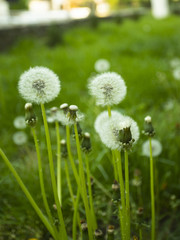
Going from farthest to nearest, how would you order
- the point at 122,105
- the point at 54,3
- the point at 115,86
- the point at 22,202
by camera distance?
the point at 54,3
the point at 122,105
the point at 22,202
the point at 115,86

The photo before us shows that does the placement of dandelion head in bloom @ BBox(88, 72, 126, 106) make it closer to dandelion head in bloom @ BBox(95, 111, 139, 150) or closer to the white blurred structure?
dandelion head in bloom @ BBox(95, 111, 139, 150)

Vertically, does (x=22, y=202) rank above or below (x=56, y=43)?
below

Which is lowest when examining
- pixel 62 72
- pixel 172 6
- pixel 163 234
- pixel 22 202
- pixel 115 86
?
pixel 163 234

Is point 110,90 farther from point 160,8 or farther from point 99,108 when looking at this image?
point 160,8

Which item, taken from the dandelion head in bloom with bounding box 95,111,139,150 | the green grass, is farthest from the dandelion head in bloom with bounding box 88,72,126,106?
the green grass

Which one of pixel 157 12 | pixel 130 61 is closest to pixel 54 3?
pixel 157 12

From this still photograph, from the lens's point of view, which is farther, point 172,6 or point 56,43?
point 172,6

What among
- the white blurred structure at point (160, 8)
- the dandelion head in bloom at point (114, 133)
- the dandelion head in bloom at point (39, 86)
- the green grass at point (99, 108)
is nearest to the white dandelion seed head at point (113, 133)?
the dandelion head in bloom at point (114, 133)

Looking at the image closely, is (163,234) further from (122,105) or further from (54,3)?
(54,3)

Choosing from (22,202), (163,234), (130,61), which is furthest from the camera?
(130,61)
